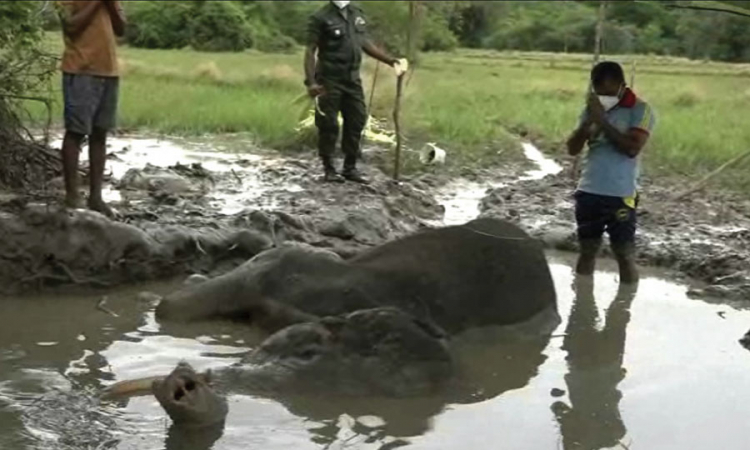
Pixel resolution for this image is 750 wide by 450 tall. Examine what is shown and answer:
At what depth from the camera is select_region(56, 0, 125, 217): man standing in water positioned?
633 cm

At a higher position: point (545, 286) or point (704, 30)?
point (704, 30)

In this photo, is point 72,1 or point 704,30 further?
point 704,30

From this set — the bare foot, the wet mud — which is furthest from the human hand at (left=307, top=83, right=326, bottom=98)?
the bare foot

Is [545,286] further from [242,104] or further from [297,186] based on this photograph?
[242,104]

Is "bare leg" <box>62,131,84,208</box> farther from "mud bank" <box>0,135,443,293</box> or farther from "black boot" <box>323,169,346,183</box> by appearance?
"black boot" <box>323,169,346,183</box>

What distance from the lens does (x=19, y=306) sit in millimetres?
5375

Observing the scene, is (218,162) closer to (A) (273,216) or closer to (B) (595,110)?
(A) (273,216)

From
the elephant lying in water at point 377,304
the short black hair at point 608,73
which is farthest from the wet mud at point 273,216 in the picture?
the short black hair at point 608,73

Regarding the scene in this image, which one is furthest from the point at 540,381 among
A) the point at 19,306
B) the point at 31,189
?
the point at 31,189

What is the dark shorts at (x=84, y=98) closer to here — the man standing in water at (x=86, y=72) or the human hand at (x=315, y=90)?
the man standing in water at (x=86, y=72)

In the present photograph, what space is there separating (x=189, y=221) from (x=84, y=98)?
0.96m

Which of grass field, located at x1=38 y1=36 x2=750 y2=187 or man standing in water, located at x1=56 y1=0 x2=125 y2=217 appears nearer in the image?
man standing in water, located at x1=56 y1=0 x2=125 y2=217

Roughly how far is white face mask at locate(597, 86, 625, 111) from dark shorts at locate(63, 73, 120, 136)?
8.84 feet

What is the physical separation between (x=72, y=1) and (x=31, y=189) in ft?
4.58
